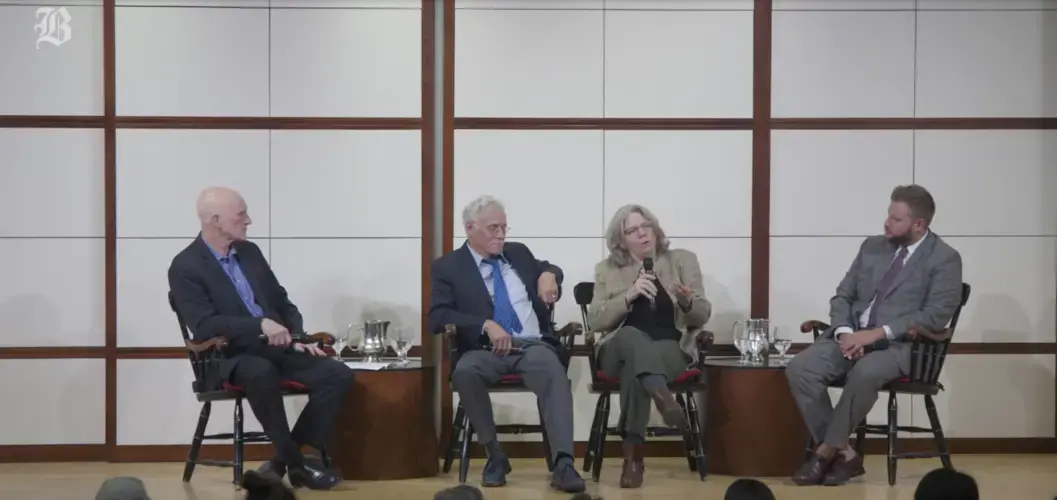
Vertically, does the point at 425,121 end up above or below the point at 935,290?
above

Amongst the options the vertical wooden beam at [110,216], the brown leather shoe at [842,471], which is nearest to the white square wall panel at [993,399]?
the brown leather shoe at [842,471]

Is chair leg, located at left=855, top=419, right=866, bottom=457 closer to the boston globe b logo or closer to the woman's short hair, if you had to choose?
the woman's short hair

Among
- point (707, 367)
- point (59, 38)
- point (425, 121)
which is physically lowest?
point (707, 367)

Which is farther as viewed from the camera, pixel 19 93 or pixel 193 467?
pixel 19 93

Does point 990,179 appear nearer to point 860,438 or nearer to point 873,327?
point 873,327

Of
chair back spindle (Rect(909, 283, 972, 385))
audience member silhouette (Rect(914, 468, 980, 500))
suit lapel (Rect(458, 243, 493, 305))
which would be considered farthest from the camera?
suit lapel (Rect(458, 243, 493, 305))

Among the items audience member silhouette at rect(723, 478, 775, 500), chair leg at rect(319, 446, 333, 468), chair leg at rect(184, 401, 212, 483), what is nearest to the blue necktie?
chair leg at rect(319, 446, 333, 468)

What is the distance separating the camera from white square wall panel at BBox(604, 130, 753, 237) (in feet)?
21.8

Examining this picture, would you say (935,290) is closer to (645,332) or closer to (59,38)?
(645,332)

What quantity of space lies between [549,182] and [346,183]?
3.56ft

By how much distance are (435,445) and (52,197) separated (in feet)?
7.98

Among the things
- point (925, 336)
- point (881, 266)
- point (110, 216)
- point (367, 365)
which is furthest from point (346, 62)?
point (925, 336)

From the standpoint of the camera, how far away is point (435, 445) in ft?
19.6

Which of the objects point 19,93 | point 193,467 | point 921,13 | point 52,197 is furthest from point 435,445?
point 921,13
